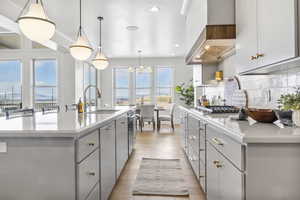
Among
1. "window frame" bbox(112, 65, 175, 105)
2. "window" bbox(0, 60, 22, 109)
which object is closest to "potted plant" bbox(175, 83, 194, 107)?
"window frame" bbox(112, 65, 175, 105)

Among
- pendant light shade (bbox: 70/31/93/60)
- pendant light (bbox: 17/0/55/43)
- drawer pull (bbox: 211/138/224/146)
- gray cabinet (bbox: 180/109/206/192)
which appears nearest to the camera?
drawer pull (bbox: 211/138/224/146)

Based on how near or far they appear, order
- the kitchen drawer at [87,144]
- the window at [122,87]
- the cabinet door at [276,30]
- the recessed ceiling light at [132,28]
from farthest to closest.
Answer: the window at [122,87] < the recessed ceiling light at [132,28] < the kitchen drawer at [87,144] < the cabinet door at [276,30]

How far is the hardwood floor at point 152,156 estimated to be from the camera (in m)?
2.27

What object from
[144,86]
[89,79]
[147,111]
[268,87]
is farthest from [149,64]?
[268,87]

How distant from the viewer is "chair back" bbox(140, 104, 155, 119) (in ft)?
21.7

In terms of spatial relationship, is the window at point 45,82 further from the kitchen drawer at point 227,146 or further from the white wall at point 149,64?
the kitchen drawer at point 227,146

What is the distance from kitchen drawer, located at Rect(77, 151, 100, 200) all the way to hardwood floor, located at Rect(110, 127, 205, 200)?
74 centimetres

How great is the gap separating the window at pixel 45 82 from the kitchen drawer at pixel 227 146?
6.15 m

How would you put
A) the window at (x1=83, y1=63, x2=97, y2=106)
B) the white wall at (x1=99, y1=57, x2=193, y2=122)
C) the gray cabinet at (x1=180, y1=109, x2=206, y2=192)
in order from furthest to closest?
1. the white wall at (x1=99, y1=57, x2=193, y2=122)
2. the window at (x1=83, y1=63, x2=97, y2=106)
3. the gray cabinet at (x1=180, y1=109, x2=206, y2=192)

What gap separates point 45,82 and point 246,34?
6.43 m

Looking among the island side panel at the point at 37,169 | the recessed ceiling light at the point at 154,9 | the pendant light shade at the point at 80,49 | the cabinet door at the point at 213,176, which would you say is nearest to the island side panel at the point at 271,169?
the cabinet door at the point at 213,176

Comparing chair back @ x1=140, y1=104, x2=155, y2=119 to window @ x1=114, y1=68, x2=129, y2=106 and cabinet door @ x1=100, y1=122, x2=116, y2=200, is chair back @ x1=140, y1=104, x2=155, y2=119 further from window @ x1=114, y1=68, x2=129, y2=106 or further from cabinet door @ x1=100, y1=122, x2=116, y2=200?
cabinet door @ x1=100, y1=122, x2=116, y2=200

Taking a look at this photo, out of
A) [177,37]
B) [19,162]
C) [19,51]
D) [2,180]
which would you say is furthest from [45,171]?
[19,51]

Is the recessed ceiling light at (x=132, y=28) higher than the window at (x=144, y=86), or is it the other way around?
the recessed ceiling light at (x=132, y=28)
